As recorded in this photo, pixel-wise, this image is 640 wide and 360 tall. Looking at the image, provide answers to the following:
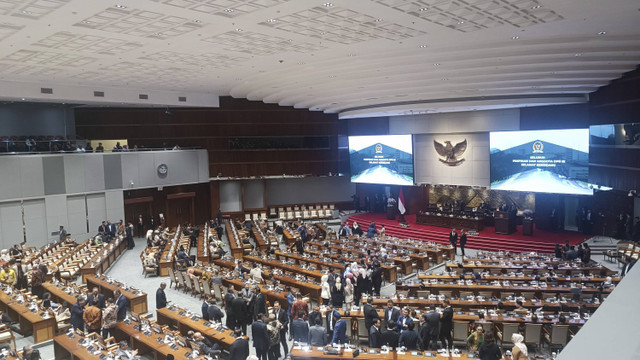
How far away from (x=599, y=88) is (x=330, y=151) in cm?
1499

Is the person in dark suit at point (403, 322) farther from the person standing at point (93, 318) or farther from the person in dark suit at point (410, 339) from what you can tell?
the person standing at point (93, 318)

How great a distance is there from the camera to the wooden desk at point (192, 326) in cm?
884

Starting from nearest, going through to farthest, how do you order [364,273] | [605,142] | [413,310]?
[413,310] → [364,273] → [605,142]

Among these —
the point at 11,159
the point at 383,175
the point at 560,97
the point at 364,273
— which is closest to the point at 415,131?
the point at 383,175

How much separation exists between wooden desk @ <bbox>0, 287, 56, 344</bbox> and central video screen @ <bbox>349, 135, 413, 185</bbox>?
2032 centimetres

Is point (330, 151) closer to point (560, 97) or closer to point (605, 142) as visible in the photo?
point (560, 97)

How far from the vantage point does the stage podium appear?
70.4 ft

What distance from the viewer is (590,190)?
65.8 feet

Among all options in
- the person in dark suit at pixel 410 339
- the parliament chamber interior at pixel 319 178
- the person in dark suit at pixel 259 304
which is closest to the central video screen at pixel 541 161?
the parliament chamber interior at pixel 319 178

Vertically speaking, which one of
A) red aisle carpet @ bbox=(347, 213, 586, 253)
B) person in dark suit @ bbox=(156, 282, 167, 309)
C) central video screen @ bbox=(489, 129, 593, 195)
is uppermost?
central video screen @ bbox=(489, 129, 593, 195)

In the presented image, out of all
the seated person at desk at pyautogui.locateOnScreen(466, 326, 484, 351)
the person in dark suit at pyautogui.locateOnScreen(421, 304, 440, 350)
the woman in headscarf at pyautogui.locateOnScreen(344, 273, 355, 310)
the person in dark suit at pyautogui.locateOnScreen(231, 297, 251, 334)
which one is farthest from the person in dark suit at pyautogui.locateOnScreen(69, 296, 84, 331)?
the seated person at desk at pyautogui.locateOnScreen(466, 326, 484, 351)

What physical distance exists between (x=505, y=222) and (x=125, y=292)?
16.6m

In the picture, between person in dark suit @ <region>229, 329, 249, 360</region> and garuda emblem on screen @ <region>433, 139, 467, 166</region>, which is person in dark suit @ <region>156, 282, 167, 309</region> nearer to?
person in dark suit @ <region>229, 329, 249, 360</region>

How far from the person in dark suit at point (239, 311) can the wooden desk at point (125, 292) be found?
9.35 feet
